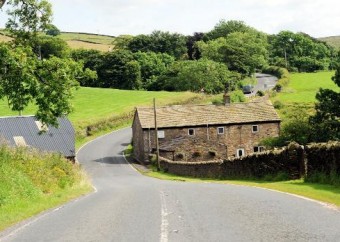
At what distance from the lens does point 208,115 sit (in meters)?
68.8

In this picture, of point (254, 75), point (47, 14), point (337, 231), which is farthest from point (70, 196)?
point (254, 75)

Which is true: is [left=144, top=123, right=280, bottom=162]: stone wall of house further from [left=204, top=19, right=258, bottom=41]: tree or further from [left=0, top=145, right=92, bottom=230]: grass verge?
[left=204, top=19, right=258, bottom=41]: tree

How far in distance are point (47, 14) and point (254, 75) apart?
117664mm

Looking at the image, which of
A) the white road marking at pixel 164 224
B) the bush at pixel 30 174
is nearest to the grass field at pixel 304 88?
the bush at pixel 30 174

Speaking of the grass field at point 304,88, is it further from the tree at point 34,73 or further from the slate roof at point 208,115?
the tree at point 34,73

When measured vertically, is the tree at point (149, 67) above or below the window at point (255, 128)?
above

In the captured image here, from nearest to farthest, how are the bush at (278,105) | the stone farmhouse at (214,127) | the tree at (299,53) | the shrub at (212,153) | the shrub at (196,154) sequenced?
the shrub at (212,153)
the shrub at (196,154)
the stone farmhouse at (214,127)
the bush at (278,105)
the tree at (299,53)

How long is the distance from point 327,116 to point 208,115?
81.8 feet

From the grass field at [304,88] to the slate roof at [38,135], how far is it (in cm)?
4079

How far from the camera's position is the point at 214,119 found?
6825 centimetres

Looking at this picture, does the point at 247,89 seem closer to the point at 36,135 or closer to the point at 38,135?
the point at 36,135

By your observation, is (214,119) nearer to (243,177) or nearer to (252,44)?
(243,177)

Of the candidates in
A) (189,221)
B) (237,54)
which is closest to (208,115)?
(189,221)

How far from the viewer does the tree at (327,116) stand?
146 ft
